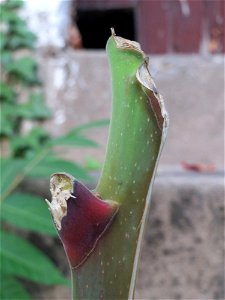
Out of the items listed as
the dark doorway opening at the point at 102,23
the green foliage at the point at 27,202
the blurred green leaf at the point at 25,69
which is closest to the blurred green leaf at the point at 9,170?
the green foliage at the point at 27,202

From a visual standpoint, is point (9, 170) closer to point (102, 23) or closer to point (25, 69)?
point (25, 69)

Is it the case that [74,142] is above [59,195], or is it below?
below

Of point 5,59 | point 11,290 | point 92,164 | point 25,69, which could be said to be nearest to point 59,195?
point 11,290

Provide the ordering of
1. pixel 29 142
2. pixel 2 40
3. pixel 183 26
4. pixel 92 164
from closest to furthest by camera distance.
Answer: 1. pixel 92 164
2. pixel 29 142
3. pixel 2 40
4. pixel 183 26

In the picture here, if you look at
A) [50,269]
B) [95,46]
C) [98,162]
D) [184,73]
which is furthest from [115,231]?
[95,46]

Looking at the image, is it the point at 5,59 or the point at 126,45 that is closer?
the point at 126,45

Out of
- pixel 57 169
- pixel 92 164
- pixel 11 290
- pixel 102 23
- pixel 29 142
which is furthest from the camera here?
pixel 102 23

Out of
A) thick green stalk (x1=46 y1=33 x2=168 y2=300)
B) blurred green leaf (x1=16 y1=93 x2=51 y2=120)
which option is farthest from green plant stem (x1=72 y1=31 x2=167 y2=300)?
blurred green leaf (x1=16 y1=93 x2=51 y2=120)

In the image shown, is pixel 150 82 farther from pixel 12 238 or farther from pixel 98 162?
pixel 98 162
